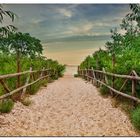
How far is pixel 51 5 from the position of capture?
7.02 meters

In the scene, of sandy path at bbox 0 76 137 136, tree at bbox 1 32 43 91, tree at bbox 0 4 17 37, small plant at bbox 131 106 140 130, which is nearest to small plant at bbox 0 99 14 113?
sandy path at bbox 0 76 137 136

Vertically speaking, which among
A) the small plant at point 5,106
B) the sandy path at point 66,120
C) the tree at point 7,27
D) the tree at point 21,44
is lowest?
the sandy path at point 66,120

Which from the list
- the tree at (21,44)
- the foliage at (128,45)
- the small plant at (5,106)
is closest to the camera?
→ the small plant at (5,106)

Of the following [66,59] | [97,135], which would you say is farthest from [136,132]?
[66,59]

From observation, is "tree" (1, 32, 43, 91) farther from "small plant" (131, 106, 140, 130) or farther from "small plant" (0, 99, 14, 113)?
"small plant" (131, 106, 140, 130)

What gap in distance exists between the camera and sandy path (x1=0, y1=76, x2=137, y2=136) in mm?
6252

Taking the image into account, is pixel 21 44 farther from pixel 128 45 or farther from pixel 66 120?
pixel 128 45

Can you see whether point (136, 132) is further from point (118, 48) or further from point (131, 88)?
point (118, 48)

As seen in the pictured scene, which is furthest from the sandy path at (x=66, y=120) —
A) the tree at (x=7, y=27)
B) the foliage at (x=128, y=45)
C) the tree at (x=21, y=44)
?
the tree at (x=7, y=27)

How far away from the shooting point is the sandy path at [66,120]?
625 centimetres

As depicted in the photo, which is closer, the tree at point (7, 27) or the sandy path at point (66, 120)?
the sandy path at point (66, 120)

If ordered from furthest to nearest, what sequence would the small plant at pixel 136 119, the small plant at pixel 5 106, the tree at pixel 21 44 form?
1. the tree at pixel 21 44
2. the small plant at pixel 5 106
3. the small plant at pixel 136 119

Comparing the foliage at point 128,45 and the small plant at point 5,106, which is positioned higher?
the foliage at point 128,45

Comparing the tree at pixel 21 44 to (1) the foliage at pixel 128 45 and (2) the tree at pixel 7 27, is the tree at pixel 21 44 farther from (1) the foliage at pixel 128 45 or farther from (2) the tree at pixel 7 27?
(1) the foliage at pixel 128 45
